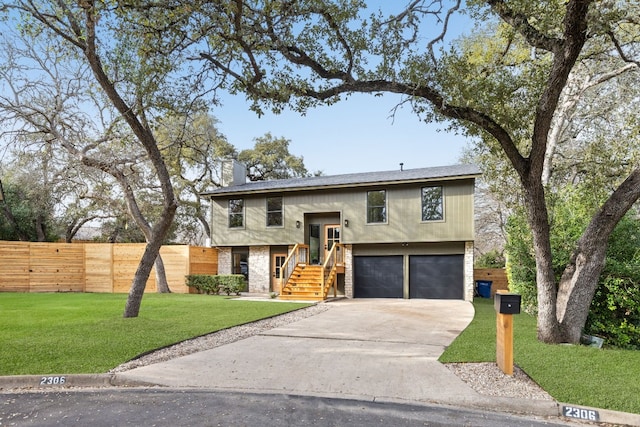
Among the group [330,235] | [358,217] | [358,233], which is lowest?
[330,235]

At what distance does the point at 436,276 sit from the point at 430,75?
1001 centimetres

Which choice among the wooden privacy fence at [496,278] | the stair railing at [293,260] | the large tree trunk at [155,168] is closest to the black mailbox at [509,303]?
the large tree trunk at [155,168]

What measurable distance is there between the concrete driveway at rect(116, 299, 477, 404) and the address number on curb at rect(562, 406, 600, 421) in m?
0.83

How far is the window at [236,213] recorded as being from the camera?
60.2 feet

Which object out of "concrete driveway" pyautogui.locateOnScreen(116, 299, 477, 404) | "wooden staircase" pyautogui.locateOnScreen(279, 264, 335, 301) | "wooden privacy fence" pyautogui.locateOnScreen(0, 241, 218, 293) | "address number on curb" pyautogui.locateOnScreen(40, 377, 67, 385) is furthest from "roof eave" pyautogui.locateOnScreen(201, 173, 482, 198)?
"address number on curb" pyautogui.locateOnScreen(40, 377, 67, 385)

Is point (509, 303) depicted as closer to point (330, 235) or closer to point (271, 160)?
point (330, 235)

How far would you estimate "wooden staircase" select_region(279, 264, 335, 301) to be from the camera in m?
14.3

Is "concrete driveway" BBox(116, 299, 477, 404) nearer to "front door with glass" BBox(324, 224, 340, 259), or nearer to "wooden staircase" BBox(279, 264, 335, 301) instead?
"wooden staircase" BBox(279, 264, 335, 301)

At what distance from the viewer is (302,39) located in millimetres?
7148

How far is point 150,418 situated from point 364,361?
2.98 metres

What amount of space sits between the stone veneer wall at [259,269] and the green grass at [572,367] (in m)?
11.6

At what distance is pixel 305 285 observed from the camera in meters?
14.9

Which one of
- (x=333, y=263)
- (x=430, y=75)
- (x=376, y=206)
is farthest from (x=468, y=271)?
(x=430, y=75)

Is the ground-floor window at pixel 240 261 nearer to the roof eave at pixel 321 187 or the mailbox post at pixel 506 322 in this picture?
the roof eave at pixel 321 187
